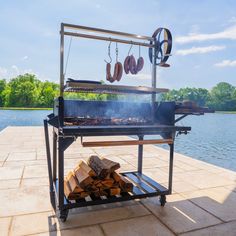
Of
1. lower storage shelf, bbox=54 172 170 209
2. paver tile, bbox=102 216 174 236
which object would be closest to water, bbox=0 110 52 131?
lower storage shelf, bbox=54 172 170 209

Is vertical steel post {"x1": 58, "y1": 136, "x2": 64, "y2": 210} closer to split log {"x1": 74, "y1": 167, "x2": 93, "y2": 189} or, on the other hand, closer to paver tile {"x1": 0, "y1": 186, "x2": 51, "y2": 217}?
split log {"x1": 74, "y1": 167, "x2": 93, "y2": 189}

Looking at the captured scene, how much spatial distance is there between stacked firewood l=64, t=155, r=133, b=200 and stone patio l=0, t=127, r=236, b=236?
187 mm

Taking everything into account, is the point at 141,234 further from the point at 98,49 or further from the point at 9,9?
the point at 9,9

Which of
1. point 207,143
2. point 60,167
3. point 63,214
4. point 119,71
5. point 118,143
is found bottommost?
point 207,143

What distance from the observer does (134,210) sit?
2.11 meters

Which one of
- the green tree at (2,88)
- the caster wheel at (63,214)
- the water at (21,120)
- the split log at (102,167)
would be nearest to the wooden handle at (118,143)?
the split log at (102,167)

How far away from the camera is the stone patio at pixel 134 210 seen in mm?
1757

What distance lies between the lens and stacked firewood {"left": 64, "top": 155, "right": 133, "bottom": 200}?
200 centimetres

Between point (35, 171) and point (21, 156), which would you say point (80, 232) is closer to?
point (35, 171)

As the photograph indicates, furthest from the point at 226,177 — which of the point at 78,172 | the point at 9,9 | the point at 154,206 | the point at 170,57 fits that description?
the point at 9,9

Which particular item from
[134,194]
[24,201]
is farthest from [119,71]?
[24,201]

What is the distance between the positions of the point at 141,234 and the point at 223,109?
29.4 m

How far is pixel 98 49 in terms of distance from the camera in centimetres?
272

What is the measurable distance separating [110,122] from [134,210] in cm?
89
